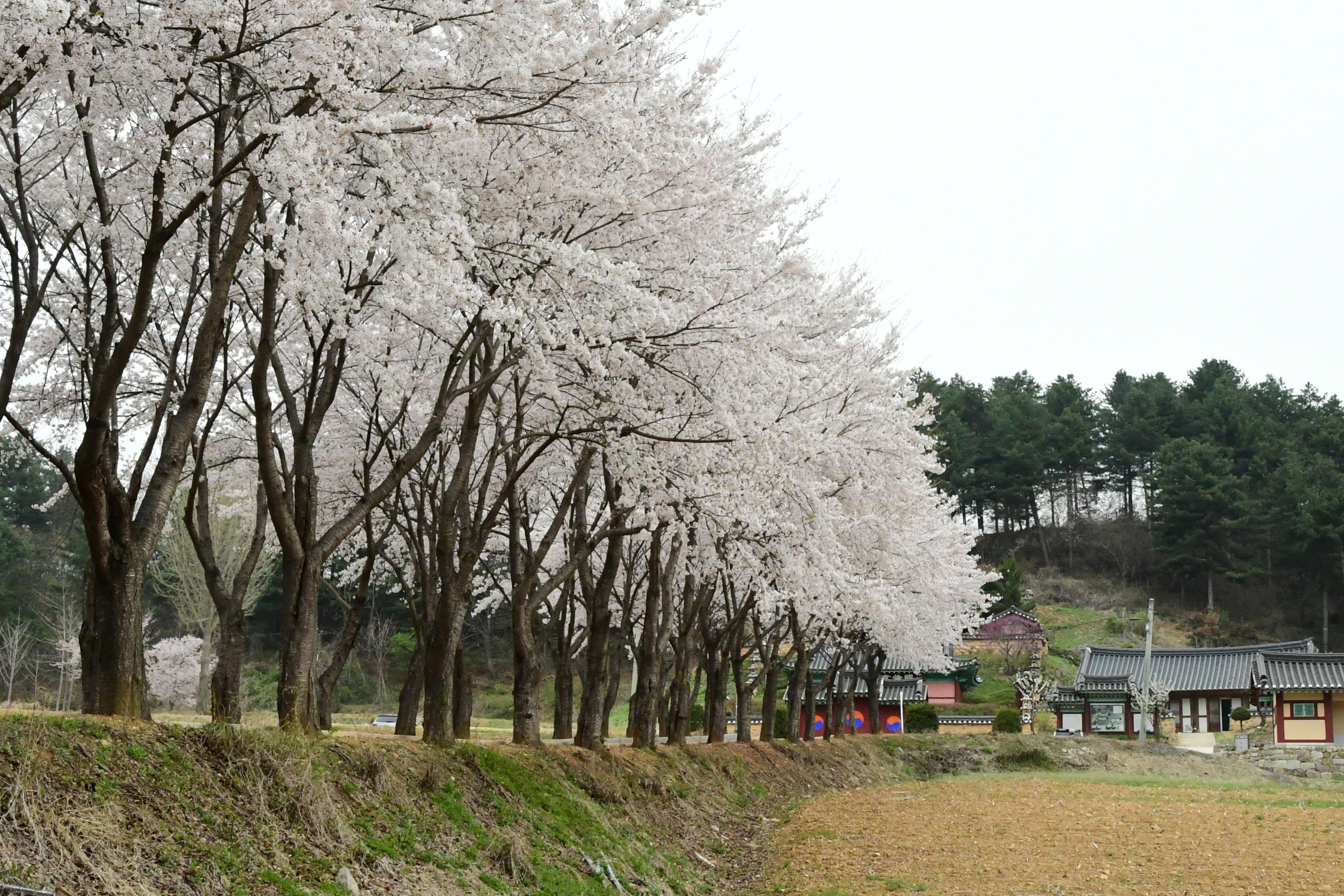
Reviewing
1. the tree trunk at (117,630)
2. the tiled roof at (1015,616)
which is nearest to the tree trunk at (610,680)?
the tree trunk at (117,630)

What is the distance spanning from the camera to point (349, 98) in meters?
6.43

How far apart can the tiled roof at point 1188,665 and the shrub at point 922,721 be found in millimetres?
7351

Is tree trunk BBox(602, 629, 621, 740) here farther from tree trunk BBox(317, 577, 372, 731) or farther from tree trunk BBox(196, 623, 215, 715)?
tree trunk BBox(196, 623, 215, 715)

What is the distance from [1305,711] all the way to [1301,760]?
5299 mm

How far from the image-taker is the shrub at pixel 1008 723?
46375mm

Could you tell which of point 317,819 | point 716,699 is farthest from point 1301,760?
point 317,819

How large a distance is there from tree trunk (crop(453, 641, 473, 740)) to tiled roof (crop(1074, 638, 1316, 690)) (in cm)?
4182

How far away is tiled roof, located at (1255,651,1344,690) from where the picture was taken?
43219 millimetres

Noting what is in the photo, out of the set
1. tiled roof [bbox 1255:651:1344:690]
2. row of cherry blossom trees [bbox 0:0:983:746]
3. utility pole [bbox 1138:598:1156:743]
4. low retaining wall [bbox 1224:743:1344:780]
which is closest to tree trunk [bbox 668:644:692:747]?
row of cherry blossom trees [bbox 0:0:983:746]

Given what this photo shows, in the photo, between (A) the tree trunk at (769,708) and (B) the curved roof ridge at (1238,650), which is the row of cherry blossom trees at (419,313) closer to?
(A) the tree trunk at (769,708)

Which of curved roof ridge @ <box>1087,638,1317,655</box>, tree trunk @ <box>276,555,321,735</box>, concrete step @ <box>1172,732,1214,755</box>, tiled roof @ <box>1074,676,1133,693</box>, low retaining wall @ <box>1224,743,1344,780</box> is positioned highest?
tree trunk @ <box>276,555,321,735</box>

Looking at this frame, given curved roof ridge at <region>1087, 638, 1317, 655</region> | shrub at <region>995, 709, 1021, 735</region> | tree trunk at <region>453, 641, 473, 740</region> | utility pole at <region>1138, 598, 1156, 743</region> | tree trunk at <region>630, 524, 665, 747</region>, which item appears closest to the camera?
tree trunk at <region>453, 641, 473, 740</region>

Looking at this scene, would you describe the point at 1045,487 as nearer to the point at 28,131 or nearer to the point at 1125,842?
the point at 1125,842

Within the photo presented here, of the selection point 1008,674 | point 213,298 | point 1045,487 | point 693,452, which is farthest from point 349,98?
point 1045,487
